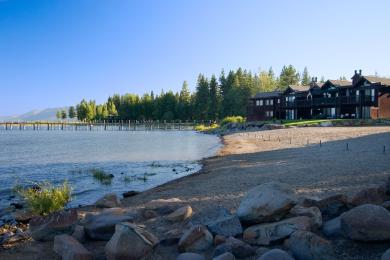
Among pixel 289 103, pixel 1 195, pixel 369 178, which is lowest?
pixel 1 195

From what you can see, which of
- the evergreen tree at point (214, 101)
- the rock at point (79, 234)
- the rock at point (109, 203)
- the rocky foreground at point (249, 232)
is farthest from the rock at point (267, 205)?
the evergreen tree at point (214, 101)

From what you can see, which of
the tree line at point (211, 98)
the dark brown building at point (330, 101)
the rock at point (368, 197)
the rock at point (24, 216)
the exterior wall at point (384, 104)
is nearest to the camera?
the rock at point (368, 197)

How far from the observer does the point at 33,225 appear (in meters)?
10.1

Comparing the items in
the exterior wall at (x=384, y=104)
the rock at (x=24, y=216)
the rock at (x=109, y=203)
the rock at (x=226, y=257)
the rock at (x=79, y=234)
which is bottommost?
the rock at (x=24, y=216)

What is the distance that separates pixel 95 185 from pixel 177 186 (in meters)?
5.39

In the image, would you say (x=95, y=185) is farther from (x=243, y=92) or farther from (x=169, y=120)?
(x=169, y=120)

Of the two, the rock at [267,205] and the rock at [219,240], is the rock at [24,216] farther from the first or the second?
the rock at [267,205]

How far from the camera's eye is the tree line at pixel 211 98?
121312 mm

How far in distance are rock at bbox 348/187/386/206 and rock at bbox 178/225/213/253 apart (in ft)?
11.3

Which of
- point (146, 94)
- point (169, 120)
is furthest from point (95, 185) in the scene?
point (146, 94)

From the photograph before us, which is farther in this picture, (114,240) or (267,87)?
(267,87)

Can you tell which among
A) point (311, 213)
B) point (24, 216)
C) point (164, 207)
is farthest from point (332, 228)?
point (24, 216)

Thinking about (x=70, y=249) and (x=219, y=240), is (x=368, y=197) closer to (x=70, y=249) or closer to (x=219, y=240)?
(x=219, y=240)

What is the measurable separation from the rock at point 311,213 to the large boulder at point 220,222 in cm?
131
